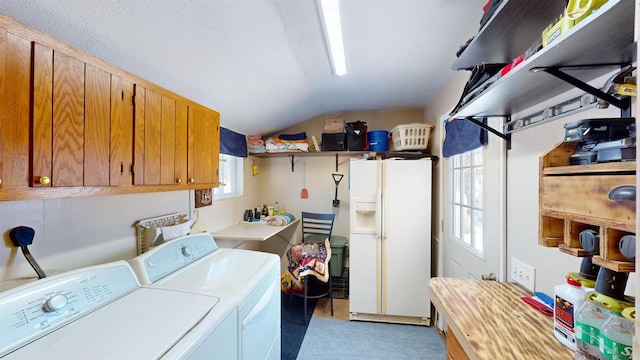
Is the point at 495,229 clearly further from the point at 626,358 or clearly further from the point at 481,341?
the point at 626,358

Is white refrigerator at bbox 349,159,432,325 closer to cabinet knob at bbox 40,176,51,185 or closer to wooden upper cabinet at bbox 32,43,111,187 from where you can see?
wooden upper cabinet at bbox 32,43,111,187

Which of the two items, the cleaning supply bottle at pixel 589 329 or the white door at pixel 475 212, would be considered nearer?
the cleaning supply bottle at pixel 589 329

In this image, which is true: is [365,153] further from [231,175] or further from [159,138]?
[159,138]

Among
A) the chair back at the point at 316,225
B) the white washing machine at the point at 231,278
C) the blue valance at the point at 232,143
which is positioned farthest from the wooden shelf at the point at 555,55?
the chair back at the point at 316,225

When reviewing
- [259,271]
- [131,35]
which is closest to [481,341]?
[259,271]

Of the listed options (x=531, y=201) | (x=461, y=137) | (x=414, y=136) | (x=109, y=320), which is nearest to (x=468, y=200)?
(x=461, y=137)

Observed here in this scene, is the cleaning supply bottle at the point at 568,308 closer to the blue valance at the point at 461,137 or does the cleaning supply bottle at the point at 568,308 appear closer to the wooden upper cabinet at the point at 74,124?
the blue valance at the point at 461,137

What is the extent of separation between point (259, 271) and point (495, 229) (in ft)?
4.98

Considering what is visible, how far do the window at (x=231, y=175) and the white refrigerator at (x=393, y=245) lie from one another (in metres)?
1.55

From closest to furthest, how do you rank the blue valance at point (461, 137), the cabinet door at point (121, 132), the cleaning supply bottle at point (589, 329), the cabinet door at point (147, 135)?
the cleaning supply bottle at point (589, 329) < the cabinet door at point (121, 132) < the cabinet door at point (147, 135) < the blue valance at point (461, 137)

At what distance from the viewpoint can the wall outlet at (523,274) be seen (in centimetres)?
121

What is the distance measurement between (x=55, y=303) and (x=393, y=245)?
8.08 feet

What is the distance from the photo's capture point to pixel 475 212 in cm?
195

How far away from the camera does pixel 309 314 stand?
9.21ft
